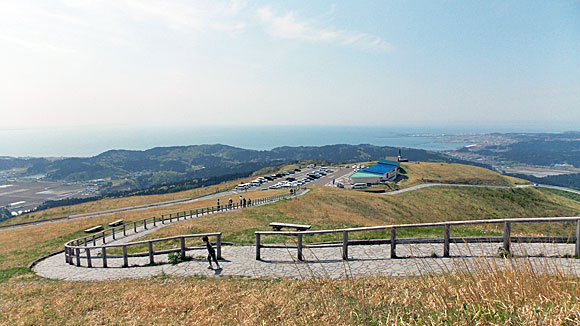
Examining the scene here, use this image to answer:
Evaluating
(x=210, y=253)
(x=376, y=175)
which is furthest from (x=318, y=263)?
(x=376, y=175)

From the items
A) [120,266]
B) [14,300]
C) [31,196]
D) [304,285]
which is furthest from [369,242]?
[31,196]

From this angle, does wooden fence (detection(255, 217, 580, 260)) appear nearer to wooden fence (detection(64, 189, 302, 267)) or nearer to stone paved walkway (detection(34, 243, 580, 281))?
stone paved walkway (detection(34, 243, 580, 281))

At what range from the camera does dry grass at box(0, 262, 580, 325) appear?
360 cm

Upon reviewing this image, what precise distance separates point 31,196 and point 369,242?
224849 mm

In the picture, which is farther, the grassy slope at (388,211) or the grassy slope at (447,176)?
the grassy slope at (447,176)

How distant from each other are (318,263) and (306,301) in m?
3.04

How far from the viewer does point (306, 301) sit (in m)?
6.27

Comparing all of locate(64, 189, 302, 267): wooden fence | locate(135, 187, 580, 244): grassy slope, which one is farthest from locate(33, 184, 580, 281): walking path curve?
locate(135, 187, 580, 244): grassy slope

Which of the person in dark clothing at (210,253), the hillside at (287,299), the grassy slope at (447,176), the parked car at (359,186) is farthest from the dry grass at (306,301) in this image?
the grassy slope at (447,176)

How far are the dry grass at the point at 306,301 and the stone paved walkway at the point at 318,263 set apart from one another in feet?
2.40

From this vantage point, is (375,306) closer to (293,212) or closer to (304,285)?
(304,285)

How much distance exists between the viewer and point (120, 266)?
39.8 ft

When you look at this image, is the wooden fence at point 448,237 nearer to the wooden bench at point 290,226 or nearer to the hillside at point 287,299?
the hillside at point 287,299

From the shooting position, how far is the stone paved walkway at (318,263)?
26.7 feet
